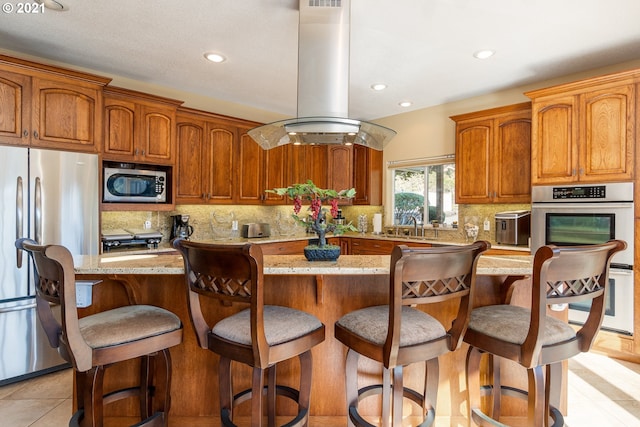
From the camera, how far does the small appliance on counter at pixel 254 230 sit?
455 cm

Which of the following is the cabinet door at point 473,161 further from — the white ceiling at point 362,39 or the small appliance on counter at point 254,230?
→ the small appliance on counter at point 254,230

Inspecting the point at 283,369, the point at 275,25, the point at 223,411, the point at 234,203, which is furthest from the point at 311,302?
the point at 234,203

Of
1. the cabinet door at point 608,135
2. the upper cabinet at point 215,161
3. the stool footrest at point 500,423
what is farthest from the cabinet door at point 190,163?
the cabinet door at point 608,135

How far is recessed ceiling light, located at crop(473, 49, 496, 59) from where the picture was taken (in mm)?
3064

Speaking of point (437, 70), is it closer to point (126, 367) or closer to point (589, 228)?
point (589, 228)

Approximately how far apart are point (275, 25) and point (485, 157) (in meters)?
2.74

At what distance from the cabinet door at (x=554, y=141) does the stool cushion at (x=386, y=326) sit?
8.45 feet

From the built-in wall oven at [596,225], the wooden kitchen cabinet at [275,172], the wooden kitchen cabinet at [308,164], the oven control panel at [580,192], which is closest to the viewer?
the built-in wall oven at [596,225]

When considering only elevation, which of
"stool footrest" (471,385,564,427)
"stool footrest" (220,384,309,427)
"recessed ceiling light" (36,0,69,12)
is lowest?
"stool footrest" (471,385,564,427)

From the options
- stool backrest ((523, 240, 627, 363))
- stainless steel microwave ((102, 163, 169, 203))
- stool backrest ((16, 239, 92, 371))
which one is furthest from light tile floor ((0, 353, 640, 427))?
stainless steel microwave ((102, 163, 169, 203))

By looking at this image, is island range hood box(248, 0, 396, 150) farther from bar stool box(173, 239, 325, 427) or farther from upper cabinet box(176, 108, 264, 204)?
upper cabinet box(176, 108, 264, 204)

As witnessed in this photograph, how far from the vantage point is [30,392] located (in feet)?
8.30

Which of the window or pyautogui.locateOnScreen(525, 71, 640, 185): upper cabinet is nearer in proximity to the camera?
pyautogui.locateOnScreen(525, 71, 640, 185): upper cabinet

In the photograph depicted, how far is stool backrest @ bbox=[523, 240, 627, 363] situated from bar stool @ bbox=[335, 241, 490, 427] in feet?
0.74
